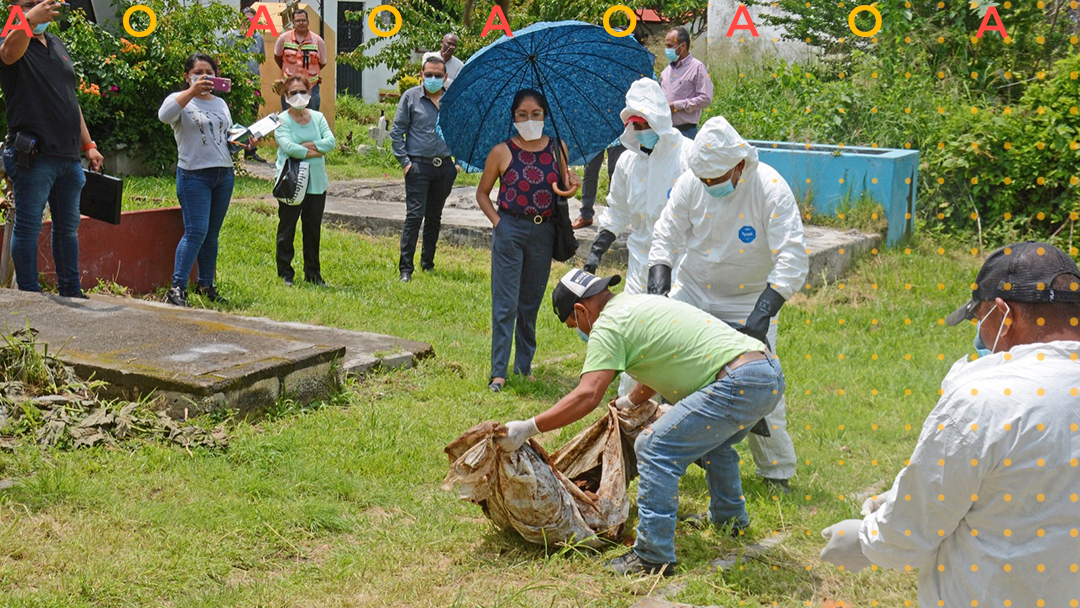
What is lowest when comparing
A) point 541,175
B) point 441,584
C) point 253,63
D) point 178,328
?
point 441,584

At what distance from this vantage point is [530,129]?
6.62 metres

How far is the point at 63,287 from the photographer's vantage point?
7168 mm

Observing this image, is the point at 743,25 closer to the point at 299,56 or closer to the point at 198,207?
the point at 299,56

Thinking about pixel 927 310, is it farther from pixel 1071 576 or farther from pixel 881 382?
pixel 1071 576

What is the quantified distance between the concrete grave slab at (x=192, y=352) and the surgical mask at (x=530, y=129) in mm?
1524


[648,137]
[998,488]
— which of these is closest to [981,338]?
[998,488]

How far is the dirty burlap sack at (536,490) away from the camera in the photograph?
4199 millimetres

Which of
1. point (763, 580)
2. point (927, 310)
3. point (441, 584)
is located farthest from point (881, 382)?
point (441, 584)

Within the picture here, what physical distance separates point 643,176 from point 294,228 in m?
3.80

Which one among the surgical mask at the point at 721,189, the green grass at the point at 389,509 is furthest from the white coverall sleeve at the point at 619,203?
the surgical mask at the point at 721,189

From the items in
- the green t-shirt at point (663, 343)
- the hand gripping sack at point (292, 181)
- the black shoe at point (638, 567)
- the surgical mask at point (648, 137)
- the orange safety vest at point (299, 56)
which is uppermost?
the orange safety vest at point (299, 56)

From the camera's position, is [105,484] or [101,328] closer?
[105,484]

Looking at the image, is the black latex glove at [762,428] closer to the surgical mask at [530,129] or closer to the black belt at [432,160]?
the surgical mask at [530,129]

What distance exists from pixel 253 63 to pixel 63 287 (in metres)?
10.1
